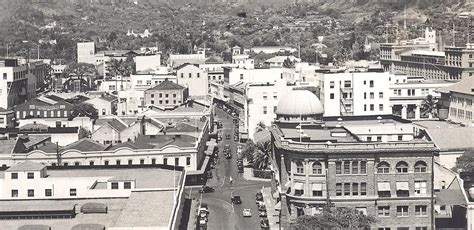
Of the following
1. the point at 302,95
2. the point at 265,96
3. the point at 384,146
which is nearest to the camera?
the point at 384,146

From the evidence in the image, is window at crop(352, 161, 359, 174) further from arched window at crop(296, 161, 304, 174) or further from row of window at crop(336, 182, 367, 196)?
arched window at crop(296, 161, 304, 174)

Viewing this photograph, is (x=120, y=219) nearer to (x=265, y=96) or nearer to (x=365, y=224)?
(x=365, y=224)

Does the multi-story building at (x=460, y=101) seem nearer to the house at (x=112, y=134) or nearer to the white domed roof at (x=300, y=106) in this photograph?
the white domed roof at (x=300, y=106)

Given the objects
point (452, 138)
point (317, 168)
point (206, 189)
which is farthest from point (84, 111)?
point (317, 168)

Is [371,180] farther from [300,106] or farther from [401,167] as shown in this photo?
[300,106]

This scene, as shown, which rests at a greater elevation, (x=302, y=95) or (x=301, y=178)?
(x=302, y=95)

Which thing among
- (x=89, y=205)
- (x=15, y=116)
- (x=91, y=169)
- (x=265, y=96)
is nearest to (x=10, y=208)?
(x=89, y=205)

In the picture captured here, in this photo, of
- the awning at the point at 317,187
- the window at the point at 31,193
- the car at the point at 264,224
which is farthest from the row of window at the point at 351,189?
the window at the point at 31,193
